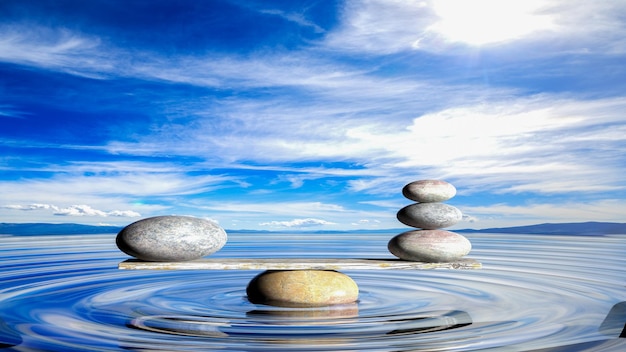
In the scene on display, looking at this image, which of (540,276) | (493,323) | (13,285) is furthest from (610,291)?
(13,285)

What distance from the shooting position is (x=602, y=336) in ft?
27.5

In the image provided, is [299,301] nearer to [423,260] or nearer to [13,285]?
[423,260]

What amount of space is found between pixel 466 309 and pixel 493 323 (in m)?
1.33

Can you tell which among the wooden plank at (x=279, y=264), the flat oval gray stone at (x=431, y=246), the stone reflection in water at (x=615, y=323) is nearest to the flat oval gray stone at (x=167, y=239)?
the wooden plank at (x=279, y=264)

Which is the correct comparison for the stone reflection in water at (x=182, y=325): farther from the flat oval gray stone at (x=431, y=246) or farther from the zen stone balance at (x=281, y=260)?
the flat oval gray stone at (x=431, y=246)

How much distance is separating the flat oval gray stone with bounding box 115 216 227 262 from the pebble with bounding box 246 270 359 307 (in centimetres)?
129

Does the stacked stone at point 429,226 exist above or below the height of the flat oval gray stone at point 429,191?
below

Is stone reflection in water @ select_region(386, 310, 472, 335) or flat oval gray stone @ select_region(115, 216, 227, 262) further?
flat oval gray stone @ select_region(115, 216, 227, 262)

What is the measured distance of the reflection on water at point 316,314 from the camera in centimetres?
800

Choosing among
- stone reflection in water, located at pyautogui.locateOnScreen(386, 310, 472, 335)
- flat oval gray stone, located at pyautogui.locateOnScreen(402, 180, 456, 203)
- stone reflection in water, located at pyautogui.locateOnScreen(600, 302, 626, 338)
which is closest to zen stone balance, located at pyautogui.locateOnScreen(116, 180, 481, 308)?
flat oval gray stone, located at pyautogui.locateOnScreen(402, 180, 456, 203)

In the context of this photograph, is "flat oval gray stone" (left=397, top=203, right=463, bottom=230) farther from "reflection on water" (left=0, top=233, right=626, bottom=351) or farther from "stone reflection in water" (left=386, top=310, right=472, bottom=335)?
"stone reflection in water" (left=386, top=310, right=472, bottom=335)

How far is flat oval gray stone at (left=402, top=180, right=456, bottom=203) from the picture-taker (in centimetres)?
1293

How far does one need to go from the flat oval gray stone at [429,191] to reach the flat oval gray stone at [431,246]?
73 centimetres

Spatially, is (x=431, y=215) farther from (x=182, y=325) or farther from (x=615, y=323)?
(x=182, y=325)
